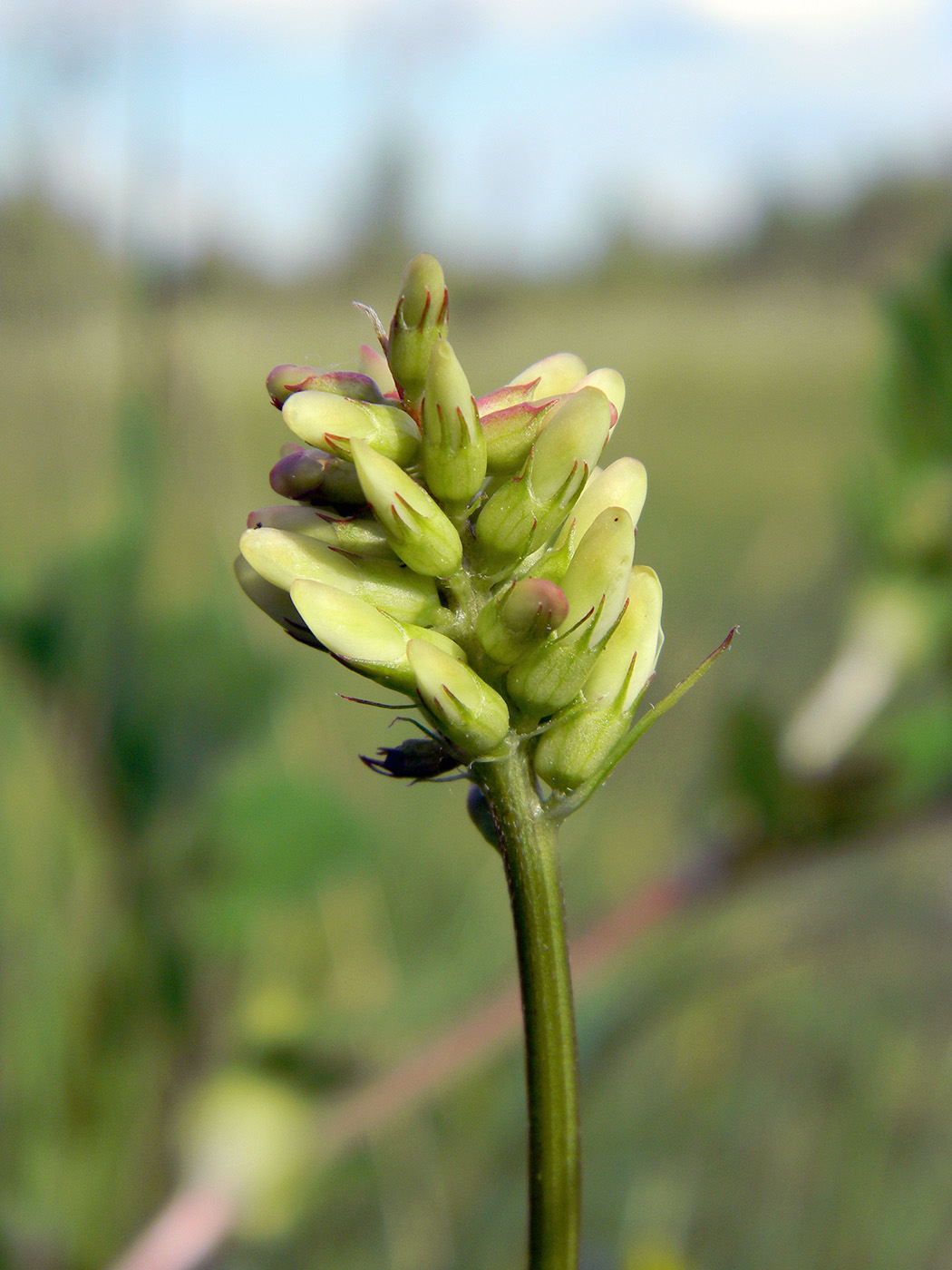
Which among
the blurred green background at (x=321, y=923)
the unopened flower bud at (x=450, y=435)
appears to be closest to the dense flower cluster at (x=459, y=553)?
the unopened flower bud at (x=450, y=435)

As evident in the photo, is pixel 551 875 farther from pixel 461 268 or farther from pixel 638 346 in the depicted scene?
pixel 638 346

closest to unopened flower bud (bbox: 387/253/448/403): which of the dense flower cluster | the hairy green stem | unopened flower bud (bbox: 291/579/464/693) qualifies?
the dense flower cluster

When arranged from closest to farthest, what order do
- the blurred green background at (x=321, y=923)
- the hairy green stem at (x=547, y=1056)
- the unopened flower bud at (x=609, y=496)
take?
the hairy green stem at (x=547, y=1056), the unopened flower bud at (x=609, y=496), the blurred green background at (x=321, y=923)

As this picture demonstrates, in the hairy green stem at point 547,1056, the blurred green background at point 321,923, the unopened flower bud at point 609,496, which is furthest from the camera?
the blurred green background at point 321,923

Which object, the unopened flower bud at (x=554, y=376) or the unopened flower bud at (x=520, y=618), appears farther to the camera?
the unopened flower bud at (x=554, y=376)

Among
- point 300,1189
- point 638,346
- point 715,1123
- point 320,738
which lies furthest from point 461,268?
point 300,1189

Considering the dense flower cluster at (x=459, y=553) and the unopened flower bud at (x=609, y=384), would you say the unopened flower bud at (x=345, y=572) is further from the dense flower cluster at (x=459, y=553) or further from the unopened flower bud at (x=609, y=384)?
the unopened flower bud at (x=609, y=384)

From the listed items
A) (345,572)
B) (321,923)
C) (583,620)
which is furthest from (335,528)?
(321,923)
